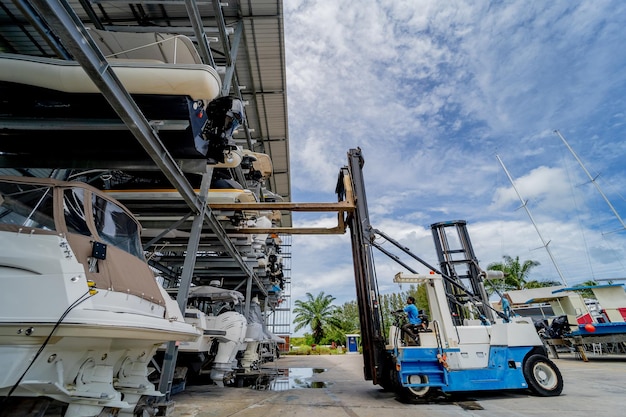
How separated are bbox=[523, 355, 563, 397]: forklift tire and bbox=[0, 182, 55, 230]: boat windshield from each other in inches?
278

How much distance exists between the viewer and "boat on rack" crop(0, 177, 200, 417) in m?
1.83

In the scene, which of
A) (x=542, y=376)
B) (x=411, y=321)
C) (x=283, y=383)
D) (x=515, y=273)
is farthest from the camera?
(x=515, y=273)

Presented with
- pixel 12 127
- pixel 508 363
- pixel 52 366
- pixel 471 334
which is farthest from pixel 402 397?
pixel 12 127

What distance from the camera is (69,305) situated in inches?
74.9

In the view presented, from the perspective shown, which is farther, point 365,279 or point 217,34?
point 217,34

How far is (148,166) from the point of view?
435 centimetres

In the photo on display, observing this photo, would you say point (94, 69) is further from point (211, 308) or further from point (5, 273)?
point (211, 308)

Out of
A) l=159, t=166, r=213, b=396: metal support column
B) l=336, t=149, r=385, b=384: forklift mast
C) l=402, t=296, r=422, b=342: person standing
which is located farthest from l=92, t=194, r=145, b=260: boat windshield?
l=402, t=296, r=422, b=342: person standing

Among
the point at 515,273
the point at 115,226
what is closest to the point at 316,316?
the point at 515,273

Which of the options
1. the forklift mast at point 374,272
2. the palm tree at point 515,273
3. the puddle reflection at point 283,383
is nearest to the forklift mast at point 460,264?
the forklift mast at point 374,272

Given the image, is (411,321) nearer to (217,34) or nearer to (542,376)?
(542,376)

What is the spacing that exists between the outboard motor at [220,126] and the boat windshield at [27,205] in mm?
2062

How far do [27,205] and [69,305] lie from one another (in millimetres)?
1199

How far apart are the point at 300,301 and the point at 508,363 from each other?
26891 mm
